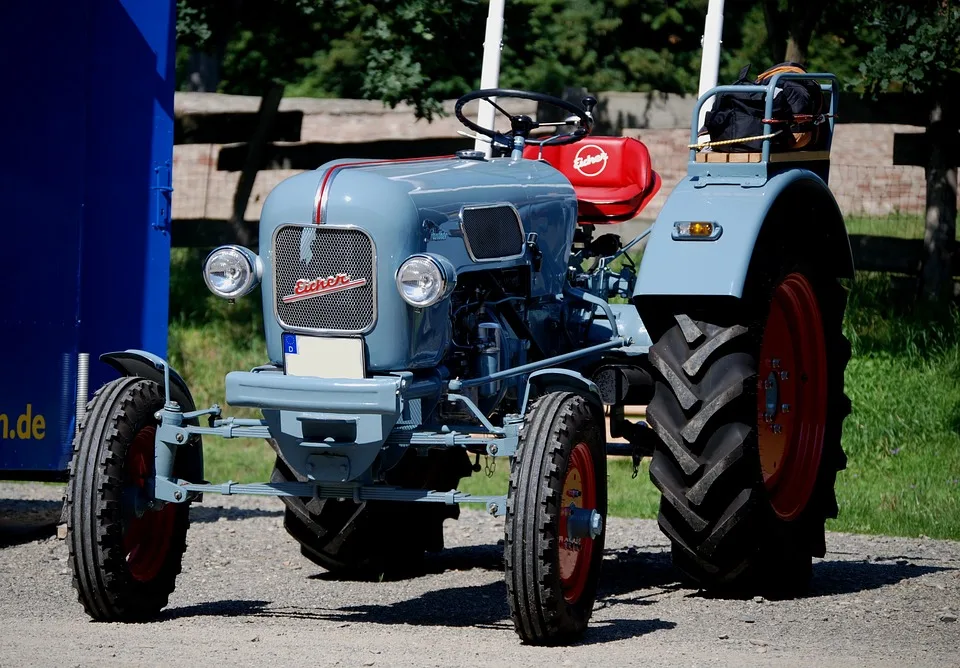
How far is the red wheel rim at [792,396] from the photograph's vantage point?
21.9ft

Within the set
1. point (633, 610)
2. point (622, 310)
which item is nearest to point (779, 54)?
point (622, 310)

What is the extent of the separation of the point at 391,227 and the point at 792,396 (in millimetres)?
2434

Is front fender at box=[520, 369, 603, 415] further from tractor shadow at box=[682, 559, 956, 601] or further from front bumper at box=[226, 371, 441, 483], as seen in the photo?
tractor shadow at box=[682, 559, 956, 601]

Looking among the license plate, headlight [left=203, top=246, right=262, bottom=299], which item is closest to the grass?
the license plate

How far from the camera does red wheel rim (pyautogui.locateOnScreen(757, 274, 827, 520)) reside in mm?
6688

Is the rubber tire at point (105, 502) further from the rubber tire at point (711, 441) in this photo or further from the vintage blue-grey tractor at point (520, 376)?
the rubber tire at point (711, 441)

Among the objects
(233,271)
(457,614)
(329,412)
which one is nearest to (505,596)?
(457,614)

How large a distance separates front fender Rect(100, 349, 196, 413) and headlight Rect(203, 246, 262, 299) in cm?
45

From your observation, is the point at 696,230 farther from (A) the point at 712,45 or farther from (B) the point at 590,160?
(A) the point at 712,45

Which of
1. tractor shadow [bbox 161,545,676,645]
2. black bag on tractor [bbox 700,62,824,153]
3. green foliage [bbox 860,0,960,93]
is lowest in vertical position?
tractor shadow [bbox 161,545,676,645]

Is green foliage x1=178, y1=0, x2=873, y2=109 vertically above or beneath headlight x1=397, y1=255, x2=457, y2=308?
above

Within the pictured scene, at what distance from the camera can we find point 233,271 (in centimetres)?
541

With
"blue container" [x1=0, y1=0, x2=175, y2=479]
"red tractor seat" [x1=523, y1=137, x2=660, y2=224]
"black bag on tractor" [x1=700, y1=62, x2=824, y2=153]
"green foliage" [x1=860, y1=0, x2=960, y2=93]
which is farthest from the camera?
"green foliage" [x1=860, y1=0, x2=960, y2=93]

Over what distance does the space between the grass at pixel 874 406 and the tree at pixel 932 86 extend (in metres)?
0.39
